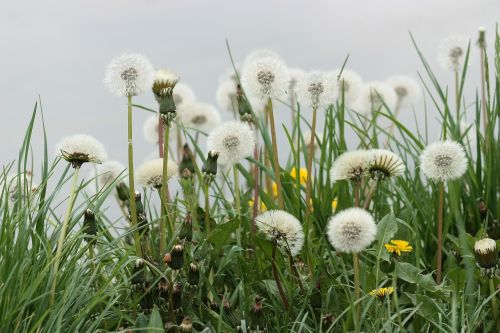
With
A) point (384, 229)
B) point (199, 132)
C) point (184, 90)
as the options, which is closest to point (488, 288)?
point (384, 229)

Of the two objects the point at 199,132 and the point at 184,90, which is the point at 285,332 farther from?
the point at 184,90

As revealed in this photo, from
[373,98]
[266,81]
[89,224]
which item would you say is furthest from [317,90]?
[373,98]

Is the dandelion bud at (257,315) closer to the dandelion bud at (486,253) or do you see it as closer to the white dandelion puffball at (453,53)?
the dandelion bud at (486,253)

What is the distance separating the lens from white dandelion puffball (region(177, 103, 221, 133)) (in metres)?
4.39

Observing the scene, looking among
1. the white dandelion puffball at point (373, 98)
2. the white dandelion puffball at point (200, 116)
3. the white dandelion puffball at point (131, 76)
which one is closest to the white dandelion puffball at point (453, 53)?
the white dandelion puffball at point (373, 98)

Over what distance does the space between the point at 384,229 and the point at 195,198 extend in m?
0.81

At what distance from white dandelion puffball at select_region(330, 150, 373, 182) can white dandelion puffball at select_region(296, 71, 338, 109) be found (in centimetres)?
31

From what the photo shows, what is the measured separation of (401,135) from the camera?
412 cm

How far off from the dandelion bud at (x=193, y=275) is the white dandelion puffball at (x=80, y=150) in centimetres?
50

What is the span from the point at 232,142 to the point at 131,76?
483 mm

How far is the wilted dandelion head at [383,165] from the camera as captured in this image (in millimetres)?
2840

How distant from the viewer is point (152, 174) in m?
3.21

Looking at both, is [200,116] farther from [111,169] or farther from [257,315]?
[257,315]

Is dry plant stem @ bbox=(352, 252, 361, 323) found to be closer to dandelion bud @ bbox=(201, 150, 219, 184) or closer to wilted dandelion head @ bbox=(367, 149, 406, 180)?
wilted dandelion head @ bbox=(367, 149, 406, 180)
